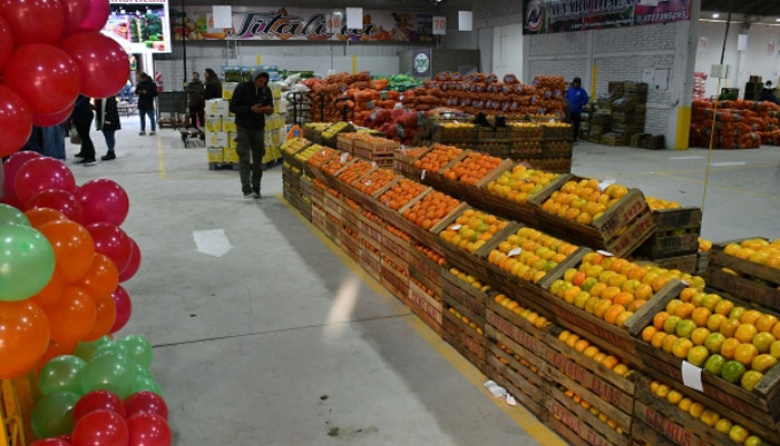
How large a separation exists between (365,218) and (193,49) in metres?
25.1

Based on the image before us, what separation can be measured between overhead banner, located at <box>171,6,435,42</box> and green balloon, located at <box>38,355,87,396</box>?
2722cm

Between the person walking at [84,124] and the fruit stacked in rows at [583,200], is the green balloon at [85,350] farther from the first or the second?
the person walking at [84,124]

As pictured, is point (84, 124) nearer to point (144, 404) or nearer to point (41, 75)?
point (144, 404)

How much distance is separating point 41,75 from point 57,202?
708 mm

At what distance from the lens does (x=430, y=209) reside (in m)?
5.47

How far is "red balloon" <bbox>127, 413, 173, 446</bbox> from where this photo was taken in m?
2.60

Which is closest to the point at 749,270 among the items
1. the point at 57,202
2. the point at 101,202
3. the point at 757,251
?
the point at 757,251

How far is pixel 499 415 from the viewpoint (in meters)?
3.94

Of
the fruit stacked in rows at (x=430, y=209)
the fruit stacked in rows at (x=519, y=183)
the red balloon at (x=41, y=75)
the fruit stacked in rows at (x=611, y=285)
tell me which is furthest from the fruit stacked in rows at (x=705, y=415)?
the red balloon at (x=41, y=75)

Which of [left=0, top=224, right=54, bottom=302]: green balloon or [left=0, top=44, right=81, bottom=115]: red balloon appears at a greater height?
[left=0, top=44, right=81, bottom=115]: red balloon

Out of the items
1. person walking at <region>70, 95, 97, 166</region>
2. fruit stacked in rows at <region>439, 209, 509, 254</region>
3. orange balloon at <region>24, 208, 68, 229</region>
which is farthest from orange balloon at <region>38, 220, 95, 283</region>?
person walking at <region>70, 95, 97, 166</region>

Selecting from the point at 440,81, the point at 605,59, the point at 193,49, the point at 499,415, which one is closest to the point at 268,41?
the point at 193,49

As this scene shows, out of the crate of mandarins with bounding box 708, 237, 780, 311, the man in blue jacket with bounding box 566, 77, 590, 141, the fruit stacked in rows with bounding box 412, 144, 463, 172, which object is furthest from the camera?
the man in blue jacket with bounding box 566, 77, 590, 141

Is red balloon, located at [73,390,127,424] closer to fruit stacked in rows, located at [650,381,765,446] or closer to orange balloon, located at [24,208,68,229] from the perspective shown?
orange balloon, located at [24,208,68,229]
